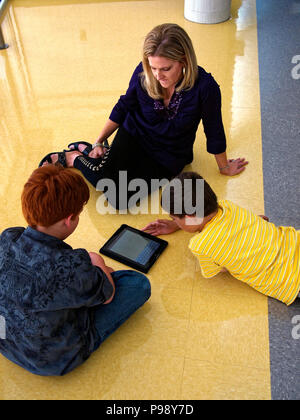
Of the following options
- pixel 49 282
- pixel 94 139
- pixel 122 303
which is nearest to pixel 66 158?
pixel 94 139

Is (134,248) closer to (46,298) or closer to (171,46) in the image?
(46,298)

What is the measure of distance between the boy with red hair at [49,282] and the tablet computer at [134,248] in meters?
0.40

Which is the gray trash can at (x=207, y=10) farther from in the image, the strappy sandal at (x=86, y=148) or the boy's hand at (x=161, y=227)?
the boy's hand at (x=161, y=227)

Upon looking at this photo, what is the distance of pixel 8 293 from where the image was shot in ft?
4.45

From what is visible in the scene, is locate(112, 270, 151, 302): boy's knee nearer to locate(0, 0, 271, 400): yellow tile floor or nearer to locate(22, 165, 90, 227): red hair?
locate(0, 0, 271, 400): yellow tile floor

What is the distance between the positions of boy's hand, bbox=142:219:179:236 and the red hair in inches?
28.5

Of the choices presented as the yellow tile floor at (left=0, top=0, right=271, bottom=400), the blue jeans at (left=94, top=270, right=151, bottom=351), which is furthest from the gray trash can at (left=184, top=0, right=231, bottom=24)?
the blue jeans at (left=94, top=270, right=151, bottom=351)

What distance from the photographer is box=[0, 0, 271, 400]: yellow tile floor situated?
154 centimetres

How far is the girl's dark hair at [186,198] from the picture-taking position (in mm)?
1556

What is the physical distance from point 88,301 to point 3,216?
38.3 inches

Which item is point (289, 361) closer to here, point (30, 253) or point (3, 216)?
point (30, 253)

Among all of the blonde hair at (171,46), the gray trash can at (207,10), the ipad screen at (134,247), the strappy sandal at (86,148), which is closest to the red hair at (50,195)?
the ipad screen at (134,247)

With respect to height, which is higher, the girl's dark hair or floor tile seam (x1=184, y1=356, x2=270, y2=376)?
the girl's dark hair

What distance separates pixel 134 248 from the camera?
197cm
